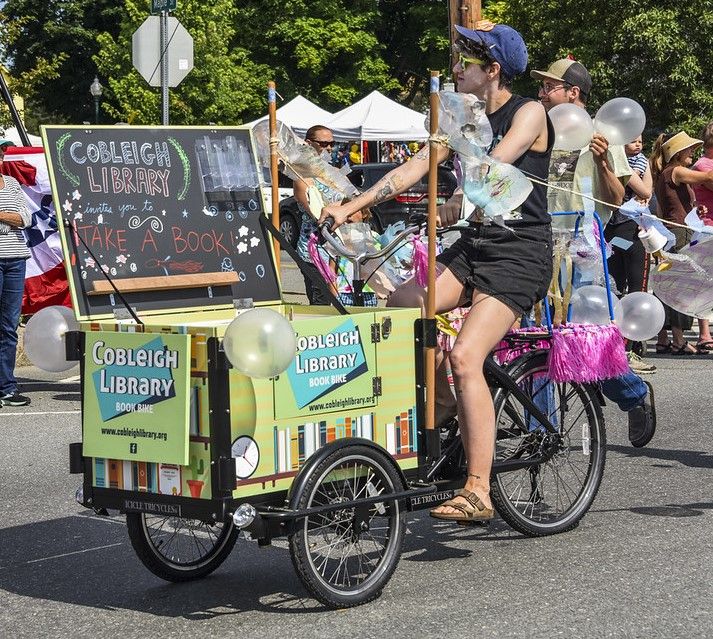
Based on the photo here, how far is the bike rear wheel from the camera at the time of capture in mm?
5703

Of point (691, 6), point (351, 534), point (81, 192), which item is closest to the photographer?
point (351, 534)

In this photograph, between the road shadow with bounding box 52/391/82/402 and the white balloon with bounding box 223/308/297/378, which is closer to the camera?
the white balloon with bounding box 223/308/297/378

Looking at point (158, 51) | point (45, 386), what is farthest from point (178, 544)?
point (158, 51)

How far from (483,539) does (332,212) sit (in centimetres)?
174

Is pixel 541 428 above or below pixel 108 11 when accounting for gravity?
below

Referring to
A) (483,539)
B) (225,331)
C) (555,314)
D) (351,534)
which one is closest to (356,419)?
(351,534)

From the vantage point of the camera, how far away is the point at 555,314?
20.6 feet

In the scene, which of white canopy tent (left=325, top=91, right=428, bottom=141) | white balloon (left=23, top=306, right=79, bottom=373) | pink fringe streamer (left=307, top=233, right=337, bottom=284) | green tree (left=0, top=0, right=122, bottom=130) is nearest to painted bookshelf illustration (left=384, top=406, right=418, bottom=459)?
white balloon (left=23, top=306, right=79, bottom=373)

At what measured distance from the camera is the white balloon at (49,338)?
207 inches

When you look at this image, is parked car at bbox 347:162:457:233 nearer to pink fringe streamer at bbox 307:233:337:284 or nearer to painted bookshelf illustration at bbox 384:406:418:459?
pink fringe streamer at bbox 307:233:337:284

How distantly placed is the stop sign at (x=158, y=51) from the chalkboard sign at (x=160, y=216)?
8158 mm

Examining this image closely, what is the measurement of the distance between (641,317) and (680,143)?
381 centimetres

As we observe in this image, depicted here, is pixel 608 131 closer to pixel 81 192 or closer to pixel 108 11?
pixel 81 192

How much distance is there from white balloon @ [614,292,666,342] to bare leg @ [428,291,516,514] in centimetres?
172
